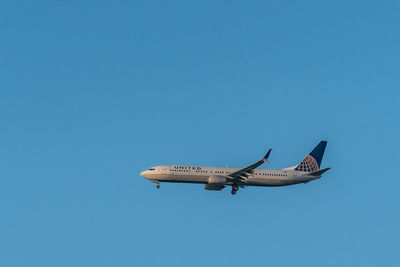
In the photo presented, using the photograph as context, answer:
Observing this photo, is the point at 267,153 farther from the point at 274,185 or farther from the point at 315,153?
the point at 315,153

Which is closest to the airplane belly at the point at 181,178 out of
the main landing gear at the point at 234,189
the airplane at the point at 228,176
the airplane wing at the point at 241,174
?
the airplane at the point at 228,176

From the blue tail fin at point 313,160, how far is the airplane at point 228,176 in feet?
7.53

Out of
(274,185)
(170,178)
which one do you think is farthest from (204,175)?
(274,185)

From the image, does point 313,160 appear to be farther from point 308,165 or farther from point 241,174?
point 241,174

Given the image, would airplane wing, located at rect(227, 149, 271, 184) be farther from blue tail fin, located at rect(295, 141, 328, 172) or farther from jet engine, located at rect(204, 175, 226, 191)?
blue tail fin, located at rect(295, 141, 328, 172)

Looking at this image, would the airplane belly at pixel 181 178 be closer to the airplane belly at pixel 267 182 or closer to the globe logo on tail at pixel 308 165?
the airplane belly at pixel 267 182

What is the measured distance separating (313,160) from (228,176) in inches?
862

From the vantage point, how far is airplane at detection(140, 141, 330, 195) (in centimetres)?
10919

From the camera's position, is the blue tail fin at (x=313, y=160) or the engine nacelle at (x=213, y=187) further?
the blue tail fin at (x=313, y=160)

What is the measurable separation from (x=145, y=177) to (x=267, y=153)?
72.5ft

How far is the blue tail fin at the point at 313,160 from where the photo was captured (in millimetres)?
121812

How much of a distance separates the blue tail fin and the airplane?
230 centimetres

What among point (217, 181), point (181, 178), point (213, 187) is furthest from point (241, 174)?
point (181, 178)

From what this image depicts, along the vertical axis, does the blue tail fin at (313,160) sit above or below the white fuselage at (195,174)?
above
